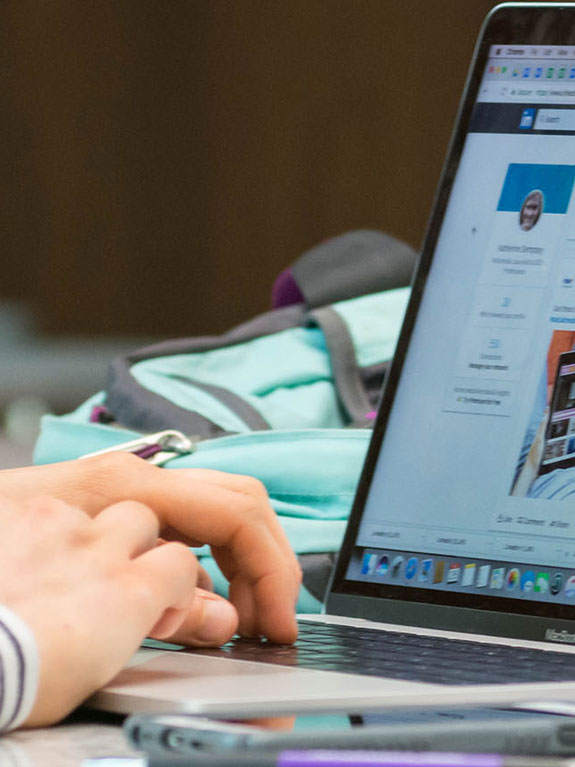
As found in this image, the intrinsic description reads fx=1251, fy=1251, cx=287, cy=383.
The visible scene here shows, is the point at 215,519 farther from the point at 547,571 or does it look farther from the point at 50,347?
the point at 50,347

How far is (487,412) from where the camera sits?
78 cm

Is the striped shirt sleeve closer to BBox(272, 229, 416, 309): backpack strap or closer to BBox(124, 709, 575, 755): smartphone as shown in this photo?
BBox(124, 709, 575, 755): smartphone

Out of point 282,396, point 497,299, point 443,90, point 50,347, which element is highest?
point 443,90

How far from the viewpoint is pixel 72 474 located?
662 millimetres

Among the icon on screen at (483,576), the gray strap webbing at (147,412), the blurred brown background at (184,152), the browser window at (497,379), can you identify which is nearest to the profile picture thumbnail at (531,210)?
the browser window at (497,379)

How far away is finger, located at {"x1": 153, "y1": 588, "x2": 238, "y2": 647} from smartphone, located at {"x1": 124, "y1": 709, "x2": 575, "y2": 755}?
0.19 metres

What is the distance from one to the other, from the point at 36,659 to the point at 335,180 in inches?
137

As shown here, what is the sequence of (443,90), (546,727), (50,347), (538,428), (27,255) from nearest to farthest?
1. (546,727)
2. (538,428)
3. (443,90)
4. (50,347)
5. (27,255)

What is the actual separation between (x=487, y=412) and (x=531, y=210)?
0.13m

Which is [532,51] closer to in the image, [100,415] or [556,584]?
[556,584]

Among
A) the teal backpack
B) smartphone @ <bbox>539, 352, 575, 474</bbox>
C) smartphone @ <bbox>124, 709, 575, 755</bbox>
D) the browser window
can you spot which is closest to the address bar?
the browser window

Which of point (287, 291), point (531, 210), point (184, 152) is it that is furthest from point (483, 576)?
point (184, 152)

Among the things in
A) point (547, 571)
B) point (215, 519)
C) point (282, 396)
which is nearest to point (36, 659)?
point (215, 519)

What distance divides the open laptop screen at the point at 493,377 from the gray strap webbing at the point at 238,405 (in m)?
0.24
